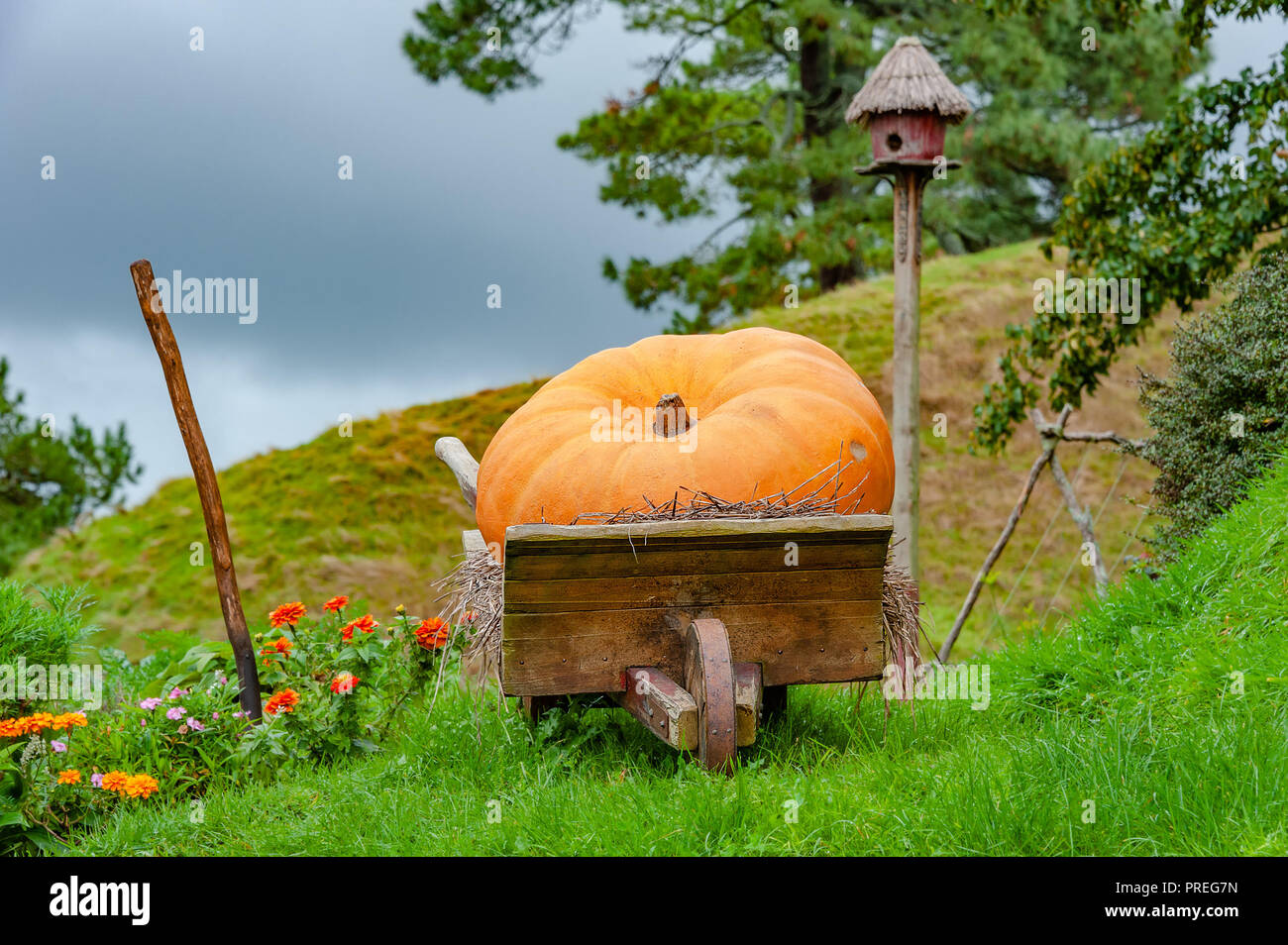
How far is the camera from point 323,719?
4.36 metres

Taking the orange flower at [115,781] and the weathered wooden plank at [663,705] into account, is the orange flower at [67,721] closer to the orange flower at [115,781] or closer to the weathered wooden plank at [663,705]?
the orange flower at [115,781]

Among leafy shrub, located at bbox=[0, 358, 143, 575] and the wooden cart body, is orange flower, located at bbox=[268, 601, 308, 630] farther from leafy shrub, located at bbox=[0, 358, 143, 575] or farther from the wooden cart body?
leafy shrub, located at bbox=[0, 358, 143, 575]

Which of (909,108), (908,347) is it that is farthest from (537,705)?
(909,108)

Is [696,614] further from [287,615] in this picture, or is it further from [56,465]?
[56,465]

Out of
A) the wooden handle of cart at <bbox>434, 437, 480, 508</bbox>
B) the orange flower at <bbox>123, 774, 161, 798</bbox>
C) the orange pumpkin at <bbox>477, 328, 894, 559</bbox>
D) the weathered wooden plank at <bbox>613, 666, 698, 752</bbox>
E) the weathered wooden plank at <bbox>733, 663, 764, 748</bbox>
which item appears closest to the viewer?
Result: the weathered wooden plank at <bbox>613, 666, 698, 752</bbox>

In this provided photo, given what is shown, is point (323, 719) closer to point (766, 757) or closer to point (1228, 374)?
point (766, 757)

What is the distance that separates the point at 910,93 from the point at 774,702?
3.97m

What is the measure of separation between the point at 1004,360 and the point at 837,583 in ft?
13.5

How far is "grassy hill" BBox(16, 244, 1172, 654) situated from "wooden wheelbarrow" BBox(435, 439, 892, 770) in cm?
576

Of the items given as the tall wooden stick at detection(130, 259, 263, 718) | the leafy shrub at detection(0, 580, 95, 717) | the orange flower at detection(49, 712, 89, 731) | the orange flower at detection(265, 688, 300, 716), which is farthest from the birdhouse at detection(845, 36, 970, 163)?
the orange flower at detection(49, 712, 89, 731)

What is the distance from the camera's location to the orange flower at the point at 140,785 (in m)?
3.84

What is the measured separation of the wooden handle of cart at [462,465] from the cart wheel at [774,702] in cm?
128

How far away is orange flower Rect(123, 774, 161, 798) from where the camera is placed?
3.84 meters
